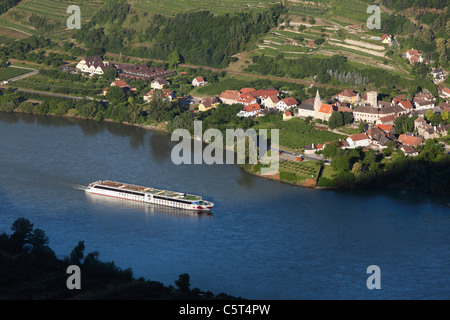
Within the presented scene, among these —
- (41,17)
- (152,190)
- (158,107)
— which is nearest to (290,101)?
(158,107)

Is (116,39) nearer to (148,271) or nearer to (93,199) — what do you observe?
(93,199)

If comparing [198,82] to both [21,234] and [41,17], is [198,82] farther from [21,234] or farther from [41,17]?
[21,234]

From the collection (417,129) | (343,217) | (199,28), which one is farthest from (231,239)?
(199,28)

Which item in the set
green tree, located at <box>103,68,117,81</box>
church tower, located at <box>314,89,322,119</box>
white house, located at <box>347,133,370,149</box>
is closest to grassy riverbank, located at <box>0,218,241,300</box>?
white house, located at <box>347,133,370,149</box>

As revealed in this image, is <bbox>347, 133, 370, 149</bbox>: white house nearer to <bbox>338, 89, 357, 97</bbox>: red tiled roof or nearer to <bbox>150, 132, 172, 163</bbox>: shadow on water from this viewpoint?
<bbox>338, 89, 357, 97</bbox>: red tiled roof

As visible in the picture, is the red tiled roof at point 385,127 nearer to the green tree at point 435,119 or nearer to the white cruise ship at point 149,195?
the green tree at point 435,119

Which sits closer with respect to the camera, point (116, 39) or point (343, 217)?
point (343, 217)
